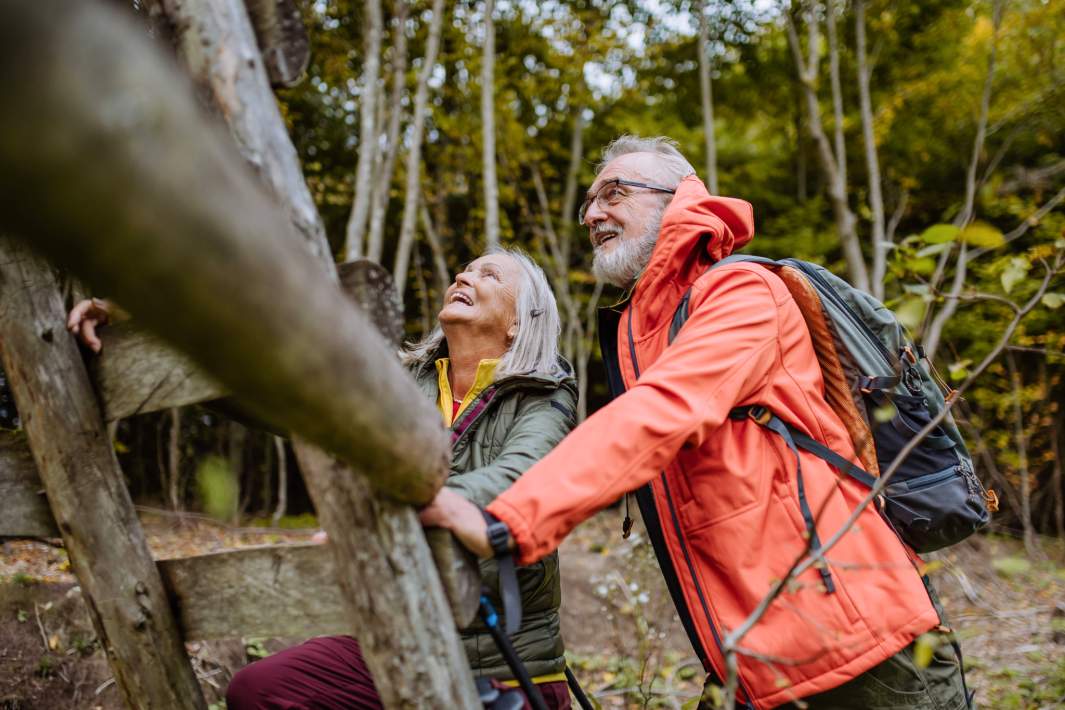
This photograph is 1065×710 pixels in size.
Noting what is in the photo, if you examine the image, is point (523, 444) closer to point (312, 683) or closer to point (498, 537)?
point (498, 537)

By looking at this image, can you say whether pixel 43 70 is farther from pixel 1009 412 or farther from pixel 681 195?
pixel 1009 412

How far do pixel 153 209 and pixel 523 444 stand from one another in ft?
4.53

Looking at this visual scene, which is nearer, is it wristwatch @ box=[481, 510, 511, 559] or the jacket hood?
wristwatch @ box=[481, 510, 511, 559]

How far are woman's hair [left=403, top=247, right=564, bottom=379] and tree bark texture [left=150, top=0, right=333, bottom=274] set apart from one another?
1083mm

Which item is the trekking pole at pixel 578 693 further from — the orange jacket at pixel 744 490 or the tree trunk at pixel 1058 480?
the tree trunk at pixel 1058 480

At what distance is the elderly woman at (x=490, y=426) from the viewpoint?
70.6 inches

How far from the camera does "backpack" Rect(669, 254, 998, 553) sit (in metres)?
1.85

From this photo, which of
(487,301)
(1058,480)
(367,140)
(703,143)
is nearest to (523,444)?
(487,301)

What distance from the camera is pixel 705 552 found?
182 centimetres

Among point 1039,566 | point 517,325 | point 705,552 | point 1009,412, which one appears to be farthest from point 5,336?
point 1009,412

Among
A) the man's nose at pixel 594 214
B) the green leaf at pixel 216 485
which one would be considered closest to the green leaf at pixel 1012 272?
the man's nose at pixel 594 214

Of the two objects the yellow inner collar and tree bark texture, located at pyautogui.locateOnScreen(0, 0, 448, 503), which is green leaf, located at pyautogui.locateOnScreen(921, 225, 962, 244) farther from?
tree bark texture, located at pyautogui.locateOnScreen(0, 0, 448, 503)

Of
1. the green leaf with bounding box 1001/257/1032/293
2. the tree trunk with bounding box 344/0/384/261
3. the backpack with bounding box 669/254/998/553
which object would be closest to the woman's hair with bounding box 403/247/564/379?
the backpack with bounding box 669/254/998/553

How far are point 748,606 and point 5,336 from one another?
6.29ft
